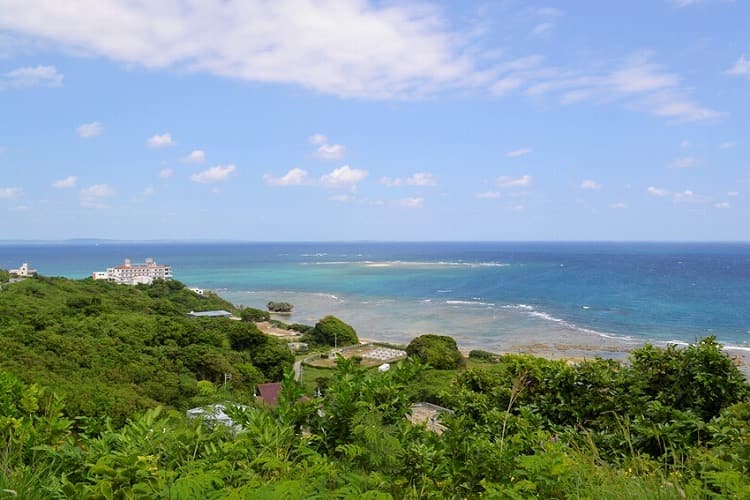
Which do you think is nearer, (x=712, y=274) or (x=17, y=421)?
(x=17, y=421)

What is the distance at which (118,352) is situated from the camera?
17.9 m

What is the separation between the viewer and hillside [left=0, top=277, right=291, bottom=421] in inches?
498

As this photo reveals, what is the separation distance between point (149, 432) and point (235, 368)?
1983 cm

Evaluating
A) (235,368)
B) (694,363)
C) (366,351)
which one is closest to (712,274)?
(366,351)

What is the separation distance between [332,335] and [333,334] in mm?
209

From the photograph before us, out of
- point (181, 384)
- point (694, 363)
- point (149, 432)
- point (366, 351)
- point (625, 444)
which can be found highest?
point (149, 432)

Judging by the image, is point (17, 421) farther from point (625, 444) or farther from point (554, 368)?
point (554, 368)

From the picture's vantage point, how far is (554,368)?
6285 mm

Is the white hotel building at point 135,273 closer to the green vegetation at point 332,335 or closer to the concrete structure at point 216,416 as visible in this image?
the green vegetation at point 332,335

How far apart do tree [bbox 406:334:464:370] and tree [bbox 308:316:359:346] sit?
6.76m

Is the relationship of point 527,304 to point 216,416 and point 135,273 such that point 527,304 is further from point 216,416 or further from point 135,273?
point 135,273

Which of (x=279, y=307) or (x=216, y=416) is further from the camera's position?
(x=279, y=307)

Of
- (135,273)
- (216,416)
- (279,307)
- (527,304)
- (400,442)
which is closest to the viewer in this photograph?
(400,442)

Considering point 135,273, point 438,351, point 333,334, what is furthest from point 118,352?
point 135,273
